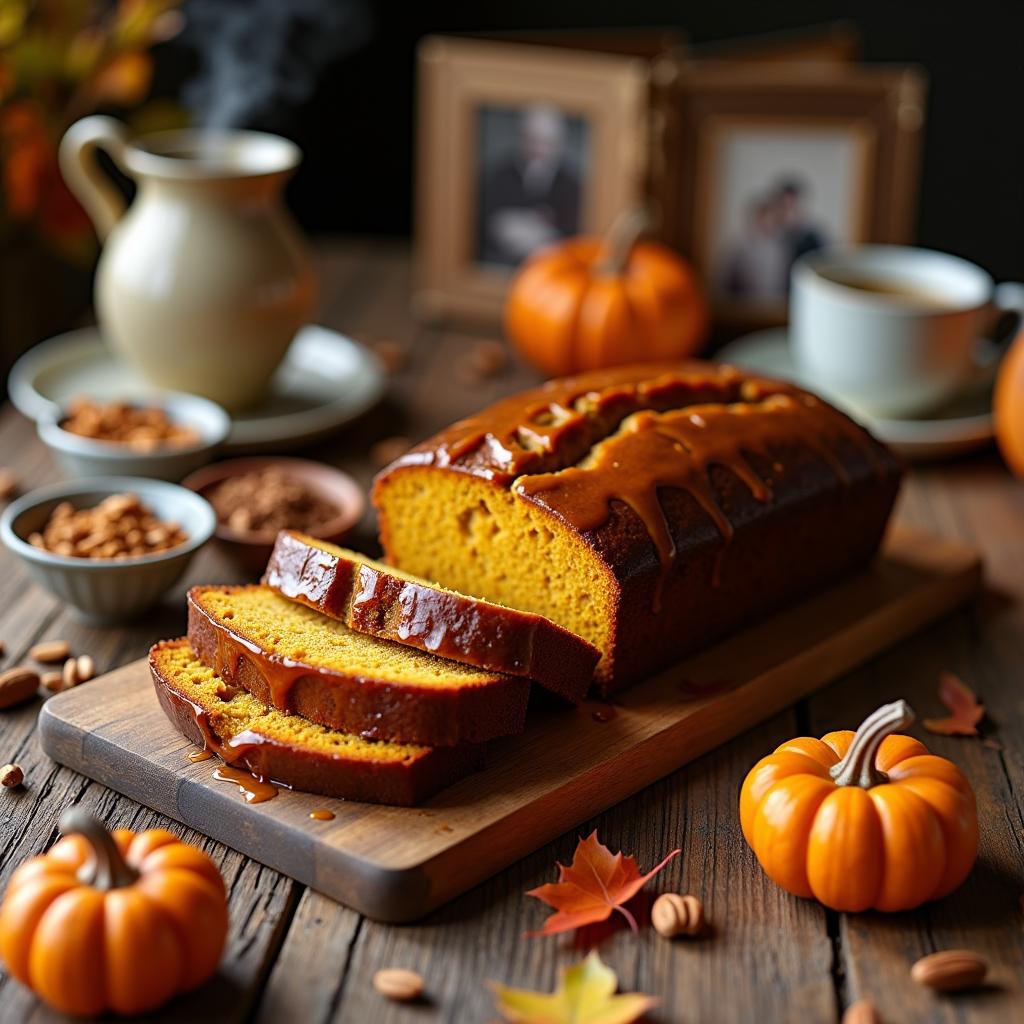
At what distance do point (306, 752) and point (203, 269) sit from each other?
167 centimetres

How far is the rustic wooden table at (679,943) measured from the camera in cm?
174

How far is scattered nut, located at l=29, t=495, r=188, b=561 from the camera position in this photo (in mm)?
2586

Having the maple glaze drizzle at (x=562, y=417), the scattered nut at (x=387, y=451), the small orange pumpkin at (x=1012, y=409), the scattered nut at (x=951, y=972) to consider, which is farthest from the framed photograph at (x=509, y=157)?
the scattered nut at (x=951, y=972)

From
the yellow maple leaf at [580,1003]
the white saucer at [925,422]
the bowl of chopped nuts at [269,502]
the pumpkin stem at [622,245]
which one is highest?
the pumpkin stem at [622,245]

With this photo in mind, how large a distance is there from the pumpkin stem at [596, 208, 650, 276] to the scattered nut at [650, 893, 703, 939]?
221 centimetres

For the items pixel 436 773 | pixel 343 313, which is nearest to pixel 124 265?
pixel 343 313

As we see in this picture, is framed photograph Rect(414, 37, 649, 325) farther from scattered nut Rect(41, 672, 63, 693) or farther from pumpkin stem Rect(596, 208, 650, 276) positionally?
scattered nut Rect(41, 672, 63, 693)

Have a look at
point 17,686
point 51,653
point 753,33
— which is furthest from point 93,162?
point 753,33

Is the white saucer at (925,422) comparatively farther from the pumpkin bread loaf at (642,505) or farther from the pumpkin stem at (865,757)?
the pumpkin stem at (865,757)

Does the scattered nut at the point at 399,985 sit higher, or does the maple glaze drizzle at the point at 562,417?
the maple glaze drizzle at the point at 562,417

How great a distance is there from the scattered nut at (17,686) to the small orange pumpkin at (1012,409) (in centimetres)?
220

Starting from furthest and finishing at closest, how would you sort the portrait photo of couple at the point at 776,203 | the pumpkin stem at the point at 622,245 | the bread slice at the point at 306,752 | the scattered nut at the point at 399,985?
the portrait photo of couple at the point at 776,203, the pumpkin stem at the point at 622,245, the bread slice at the point at 306,752, the scattered nut at the point at 399,985

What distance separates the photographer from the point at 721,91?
3.80 metres

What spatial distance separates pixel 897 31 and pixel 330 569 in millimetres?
3893
